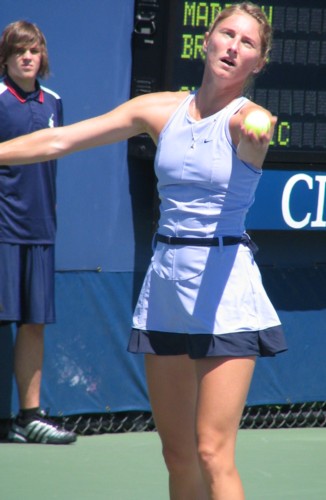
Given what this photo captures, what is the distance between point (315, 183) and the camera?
5.96m

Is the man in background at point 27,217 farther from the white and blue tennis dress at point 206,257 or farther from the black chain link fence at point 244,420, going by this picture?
the white and blue tennis dress at point 206,257

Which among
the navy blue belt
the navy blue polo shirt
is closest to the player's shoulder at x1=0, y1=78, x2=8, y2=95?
the navy blue polo shirt

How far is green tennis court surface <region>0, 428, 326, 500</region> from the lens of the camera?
4820mm

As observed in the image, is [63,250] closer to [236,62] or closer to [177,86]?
[177,86]

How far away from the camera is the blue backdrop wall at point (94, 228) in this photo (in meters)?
5.62

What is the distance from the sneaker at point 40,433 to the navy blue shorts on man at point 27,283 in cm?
51

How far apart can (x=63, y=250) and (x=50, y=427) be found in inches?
34.9

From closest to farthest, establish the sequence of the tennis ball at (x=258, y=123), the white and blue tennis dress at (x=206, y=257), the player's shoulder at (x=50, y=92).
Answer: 1. the tennis ball at (x=258, y=123)
2. the white and blue tennis dress at (x=206, y=257)
3. the player's shoulder at (x=50, y=92)

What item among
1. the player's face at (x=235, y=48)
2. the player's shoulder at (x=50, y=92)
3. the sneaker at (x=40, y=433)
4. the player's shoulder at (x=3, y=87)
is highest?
the player's face at (x=235, y=48)

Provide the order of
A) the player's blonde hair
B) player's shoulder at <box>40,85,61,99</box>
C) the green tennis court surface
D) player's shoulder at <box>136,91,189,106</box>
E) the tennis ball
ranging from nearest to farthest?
the tennis ball, player's shoulder at <box>136,91,189,106</box>, the green tennis court surface, the player's blonde hair, player's shoulder at <box>40,85,61,99</box>

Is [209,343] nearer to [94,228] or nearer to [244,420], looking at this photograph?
[94,228]

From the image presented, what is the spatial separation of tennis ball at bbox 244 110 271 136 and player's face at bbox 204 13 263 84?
1.07 ft

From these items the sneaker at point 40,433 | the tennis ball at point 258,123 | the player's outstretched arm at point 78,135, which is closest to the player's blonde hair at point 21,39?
the sneaker at point 40,433

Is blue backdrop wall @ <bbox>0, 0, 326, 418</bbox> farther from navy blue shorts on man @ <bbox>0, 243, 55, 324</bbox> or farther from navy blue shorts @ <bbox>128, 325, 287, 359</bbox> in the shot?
navy blue shorts @ <bbox>128, 325, 287, 359</bbox>
